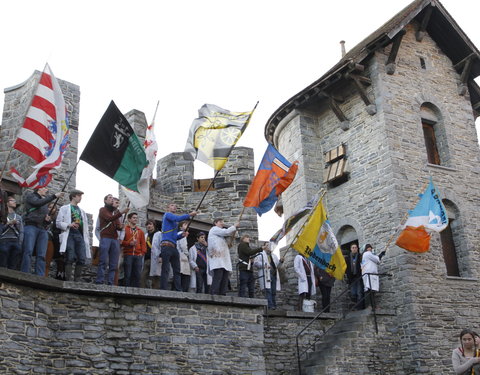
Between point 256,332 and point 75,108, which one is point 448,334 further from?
point 75,108

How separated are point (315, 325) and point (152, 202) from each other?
19.3 ft

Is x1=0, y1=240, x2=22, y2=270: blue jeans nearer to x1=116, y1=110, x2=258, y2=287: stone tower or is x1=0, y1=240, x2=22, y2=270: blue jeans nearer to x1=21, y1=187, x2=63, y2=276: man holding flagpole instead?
x1=21, y1=187, x2=63, y2=276: man holding flagpole

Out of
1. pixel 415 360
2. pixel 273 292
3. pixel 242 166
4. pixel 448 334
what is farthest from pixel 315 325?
pixel 242 166

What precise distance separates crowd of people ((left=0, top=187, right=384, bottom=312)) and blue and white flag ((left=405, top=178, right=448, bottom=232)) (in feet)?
7.44

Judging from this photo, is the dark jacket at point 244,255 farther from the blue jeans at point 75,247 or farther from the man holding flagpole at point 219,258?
the blue jeans at point 75,247

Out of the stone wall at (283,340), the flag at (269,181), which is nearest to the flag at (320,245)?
the stone wall at (283,340)

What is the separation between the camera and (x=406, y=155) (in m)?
16.5

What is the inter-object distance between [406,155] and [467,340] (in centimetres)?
1020

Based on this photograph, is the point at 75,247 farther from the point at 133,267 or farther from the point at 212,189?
the point at 212,189

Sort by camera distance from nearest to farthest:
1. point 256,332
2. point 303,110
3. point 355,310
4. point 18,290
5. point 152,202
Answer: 1. point 18,290
2. point 256,332
3. point 355,310
4. point 152,202
5. point 303,110

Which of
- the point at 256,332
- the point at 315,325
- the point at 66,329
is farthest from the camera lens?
the point at 315,325

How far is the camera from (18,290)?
9469 millimetres

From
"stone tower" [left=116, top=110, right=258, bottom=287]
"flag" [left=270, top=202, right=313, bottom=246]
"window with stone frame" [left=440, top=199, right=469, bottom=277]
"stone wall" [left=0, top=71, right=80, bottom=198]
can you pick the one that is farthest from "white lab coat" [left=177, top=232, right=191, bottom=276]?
"window with stone frame" [left=440, top=199, right=469, bottom=277]

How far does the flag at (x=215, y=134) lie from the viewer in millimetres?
12305
